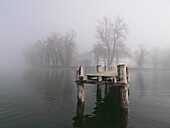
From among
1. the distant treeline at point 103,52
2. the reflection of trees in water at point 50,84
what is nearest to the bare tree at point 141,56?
the distant treeline at point 103,52

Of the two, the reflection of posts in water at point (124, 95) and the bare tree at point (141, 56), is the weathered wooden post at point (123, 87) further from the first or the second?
the bare tree at point (141, 56)

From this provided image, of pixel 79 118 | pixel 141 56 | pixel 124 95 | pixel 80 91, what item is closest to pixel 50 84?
pixel 80 91

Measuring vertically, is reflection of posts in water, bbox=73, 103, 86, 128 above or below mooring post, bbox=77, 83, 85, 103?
below

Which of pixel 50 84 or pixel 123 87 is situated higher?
pixel 123 87

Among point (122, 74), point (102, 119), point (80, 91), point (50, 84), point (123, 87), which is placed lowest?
point (102, 119)

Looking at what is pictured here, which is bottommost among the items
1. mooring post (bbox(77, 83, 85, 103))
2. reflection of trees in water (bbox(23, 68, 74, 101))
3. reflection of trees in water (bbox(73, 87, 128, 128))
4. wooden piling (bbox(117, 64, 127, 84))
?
reflection of trees in water (bbox(73, 87, 128, 128))

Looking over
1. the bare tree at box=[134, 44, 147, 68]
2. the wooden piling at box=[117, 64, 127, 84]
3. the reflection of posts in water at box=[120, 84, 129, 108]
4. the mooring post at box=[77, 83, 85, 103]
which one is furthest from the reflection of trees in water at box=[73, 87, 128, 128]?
the bare tree at box=[134, 44, 147, 68]

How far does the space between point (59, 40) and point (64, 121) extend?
57652mm

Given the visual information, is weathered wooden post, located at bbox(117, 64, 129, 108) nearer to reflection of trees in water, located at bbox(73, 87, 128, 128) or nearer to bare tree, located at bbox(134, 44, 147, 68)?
reflection of trees in water, located at bbox(73, 87, 128, 128)

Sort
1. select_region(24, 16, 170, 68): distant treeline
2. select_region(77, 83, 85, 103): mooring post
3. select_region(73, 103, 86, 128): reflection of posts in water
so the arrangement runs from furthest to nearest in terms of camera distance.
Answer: select_region(24, 16, 170, 68): distant treeline
select_region(77, 83, 85, 103): mooring post
select_region(73, 103, 86, 128): reflection of posts in water

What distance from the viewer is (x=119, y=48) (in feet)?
141

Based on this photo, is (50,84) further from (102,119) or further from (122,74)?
(122,74)

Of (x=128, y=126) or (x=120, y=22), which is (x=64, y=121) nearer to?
(x=128, y=126)

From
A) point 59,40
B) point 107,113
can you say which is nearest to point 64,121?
point 107,113
